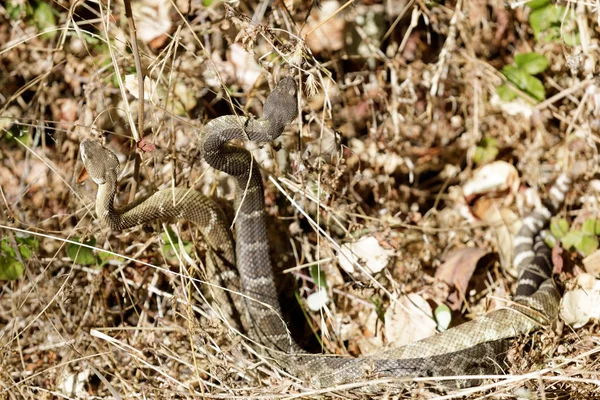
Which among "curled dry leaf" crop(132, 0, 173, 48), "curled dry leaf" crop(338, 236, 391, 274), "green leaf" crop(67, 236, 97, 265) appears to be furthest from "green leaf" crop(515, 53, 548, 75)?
"green leaf" crop(67, 236, 97, 265)

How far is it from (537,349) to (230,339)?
1.84 meters

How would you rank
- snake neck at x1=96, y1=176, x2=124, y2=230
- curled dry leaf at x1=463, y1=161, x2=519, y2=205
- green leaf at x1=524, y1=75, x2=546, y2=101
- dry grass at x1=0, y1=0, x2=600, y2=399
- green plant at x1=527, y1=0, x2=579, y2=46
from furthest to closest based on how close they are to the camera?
1. curled dry leaf at x1=463, y1=161, x2=519, y2=205
2. green leaf at x1=524, y1=75, x2=546, y2=101
3. green plant at x1=527, y1=0, x2=579, y2=46
4. dry grass at x1=0, y1=0, x2=600, y2=399
5. snake neck at x1=96, y1=176, x2=124, y2=230

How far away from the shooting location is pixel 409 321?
13.9 ft

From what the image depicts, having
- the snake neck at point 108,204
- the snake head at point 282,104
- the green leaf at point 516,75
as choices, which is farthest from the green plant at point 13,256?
the green leaf at point 516,75

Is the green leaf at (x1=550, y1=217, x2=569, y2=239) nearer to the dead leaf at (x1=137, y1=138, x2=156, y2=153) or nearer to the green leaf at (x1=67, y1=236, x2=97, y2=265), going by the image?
the dead leaf at (x1=137, y1=138, x2=156, y2=153)

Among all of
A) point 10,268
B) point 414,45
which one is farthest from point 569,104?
point 10,268

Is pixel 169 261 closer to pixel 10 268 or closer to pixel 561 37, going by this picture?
pixel 10 268

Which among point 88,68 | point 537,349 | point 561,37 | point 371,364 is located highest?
point 88,68

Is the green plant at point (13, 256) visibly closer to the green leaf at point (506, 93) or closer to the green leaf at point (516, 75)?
the green leaf at point (506, 93)

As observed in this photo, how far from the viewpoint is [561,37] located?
171 inches

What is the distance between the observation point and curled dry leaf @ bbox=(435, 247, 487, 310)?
441cm

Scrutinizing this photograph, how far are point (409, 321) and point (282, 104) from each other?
1.66 metres

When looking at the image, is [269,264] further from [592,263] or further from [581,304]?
[592,263]

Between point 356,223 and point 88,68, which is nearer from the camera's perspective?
point 356,223
